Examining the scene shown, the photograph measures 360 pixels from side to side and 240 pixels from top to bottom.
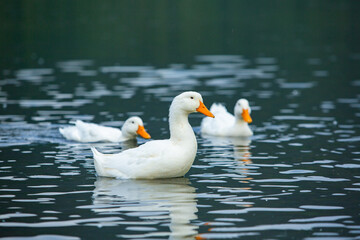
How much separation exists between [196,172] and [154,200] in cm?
256

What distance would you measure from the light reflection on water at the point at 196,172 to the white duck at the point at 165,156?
0.21m

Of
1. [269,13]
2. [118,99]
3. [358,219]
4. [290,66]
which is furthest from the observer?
[269,13]

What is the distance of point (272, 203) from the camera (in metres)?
11.4

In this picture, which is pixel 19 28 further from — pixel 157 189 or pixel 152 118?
pixel 157 189

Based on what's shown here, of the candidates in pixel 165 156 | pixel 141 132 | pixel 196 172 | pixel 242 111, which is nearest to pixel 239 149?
pixel 242 111

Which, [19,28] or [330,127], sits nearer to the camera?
[330,127]

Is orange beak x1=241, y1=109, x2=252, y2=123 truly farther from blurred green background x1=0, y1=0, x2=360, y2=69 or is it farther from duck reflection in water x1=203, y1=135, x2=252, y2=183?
blurred green background x1=0, y1=0, x2=360, y2=69

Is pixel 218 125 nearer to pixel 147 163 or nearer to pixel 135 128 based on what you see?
pixel 135 128

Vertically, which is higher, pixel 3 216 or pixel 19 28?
pixel 19 28

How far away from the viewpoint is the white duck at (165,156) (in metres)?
12.9

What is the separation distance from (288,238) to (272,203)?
6.21 feet

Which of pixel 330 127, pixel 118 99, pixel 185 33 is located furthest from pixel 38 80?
pixel 185 33

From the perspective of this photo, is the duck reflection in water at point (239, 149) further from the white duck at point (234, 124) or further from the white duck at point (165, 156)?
the white duck at point (165, 156)

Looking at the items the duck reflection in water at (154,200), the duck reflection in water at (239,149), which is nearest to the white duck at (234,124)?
the duck reflection in water at (239,149)
